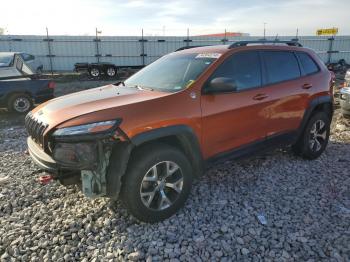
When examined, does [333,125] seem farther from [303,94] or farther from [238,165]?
[238,165]

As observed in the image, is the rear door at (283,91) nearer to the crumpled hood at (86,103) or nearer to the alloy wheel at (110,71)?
the crumpled hood at (86,103)

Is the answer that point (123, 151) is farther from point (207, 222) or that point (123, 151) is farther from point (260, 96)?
point (260, 96)

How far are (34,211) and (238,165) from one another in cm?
292

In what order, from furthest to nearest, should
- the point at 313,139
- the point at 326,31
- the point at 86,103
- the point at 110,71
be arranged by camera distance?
the point at 326,31
the point at 110,71
the point at 313,139
the point at 86,103

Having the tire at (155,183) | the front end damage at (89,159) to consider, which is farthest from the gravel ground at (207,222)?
the front end damage at (89,159)

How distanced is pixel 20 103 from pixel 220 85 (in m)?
7.24

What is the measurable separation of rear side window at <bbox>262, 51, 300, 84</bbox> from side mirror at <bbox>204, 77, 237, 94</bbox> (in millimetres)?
1064

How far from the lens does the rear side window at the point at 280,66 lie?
4.36m

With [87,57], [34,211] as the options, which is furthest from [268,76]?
[87,57]

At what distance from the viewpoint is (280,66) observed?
4.54m

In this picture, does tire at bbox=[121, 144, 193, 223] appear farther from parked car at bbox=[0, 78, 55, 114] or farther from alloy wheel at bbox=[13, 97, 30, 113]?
alloy wheel at bbox=[13, 97, 30, 113]

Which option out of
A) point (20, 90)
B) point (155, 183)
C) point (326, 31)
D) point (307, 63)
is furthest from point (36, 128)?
point (326, 31)

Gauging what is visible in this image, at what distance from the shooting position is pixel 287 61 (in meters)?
4.70

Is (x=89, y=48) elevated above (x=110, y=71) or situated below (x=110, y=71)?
above
